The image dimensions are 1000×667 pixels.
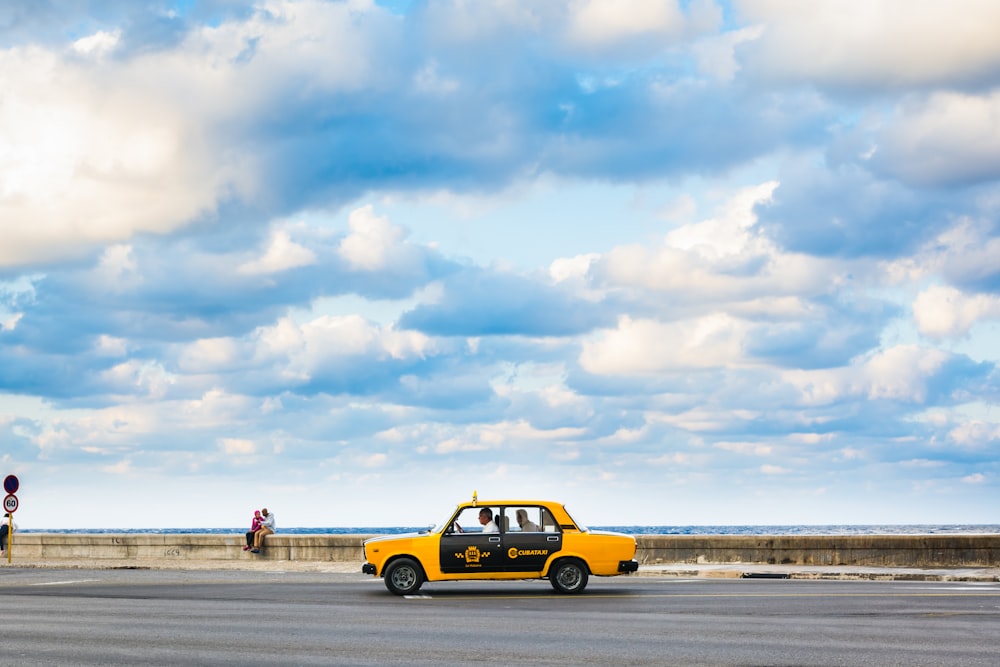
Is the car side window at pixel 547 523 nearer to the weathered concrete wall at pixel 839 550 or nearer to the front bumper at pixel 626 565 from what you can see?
the front bumper at pixel 626 565

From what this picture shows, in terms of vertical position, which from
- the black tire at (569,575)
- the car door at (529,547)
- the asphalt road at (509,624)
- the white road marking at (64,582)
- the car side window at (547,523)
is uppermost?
the car side window at (547,523)

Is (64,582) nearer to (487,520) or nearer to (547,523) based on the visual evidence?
(487,520)

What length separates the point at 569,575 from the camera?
2030cm

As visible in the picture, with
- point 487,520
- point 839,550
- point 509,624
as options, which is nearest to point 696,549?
point 839,550

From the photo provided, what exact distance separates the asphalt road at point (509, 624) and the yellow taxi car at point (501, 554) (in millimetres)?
432

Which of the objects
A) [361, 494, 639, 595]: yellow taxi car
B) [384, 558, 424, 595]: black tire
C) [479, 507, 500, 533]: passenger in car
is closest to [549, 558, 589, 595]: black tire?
[361, 494, 639, 595]: yellow taxi car

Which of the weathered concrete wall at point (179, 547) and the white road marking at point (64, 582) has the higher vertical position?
the weathered concrete wall at point (179, 547)

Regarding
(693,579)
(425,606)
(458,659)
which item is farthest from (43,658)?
(693,579)

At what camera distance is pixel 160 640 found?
45.2ft

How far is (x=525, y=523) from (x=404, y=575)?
7.08 feet

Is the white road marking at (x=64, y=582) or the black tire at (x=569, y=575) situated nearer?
the black tire at (x=569, y=575)

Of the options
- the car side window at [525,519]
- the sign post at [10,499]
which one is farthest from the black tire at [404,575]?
the sign post at [10,499]

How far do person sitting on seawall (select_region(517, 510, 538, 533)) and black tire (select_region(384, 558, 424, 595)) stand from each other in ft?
5.92

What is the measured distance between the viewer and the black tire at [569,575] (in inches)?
798
